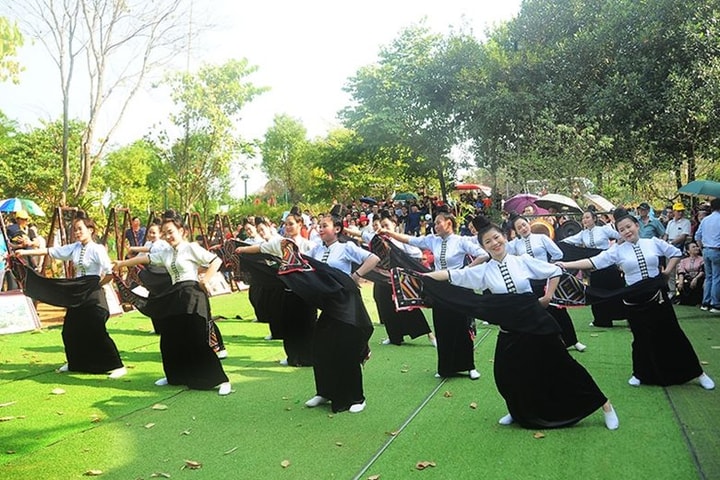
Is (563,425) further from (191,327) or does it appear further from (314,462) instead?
(191,327)

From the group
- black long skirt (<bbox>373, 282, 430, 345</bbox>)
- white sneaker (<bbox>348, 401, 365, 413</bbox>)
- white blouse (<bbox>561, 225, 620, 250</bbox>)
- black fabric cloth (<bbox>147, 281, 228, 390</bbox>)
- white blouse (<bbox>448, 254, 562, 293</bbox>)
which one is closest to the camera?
white blouse (<bbox>448, 254, 562, 293</bbox>)

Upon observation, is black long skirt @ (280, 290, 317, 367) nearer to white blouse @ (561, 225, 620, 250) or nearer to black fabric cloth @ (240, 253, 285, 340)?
black fabric cloth @ (240, 253, 285, 340)

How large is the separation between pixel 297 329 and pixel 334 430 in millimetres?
2629

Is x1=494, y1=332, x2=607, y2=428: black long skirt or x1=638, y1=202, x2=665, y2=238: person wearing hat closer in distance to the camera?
x1=494, y1=332, x2=607, y2=428: black long skirt

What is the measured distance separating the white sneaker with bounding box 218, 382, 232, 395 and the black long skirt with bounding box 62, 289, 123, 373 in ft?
5.14

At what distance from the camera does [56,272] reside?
13773mm

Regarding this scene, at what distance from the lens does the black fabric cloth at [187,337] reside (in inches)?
250

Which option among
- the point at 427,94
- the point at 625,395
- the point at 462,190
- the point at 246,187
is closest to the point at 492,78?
the point at 427,94

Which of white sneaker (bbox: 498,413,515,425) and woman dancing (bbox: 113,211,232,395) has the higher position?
woman dancing (bbox: 113,211,232,395)

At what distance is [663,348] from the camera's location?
5.92m

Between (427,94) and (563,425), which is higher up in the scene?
(427,94)

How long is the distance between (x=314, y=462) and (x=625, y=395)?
2.95m

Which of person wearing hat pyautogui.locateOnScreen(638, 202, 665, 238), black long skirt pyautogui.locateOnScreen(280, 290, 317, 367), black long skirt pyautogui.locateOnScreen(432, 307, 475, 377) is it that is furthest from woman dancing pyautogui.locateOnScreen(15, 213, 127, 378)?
person wearing hat pyautogui.locateOnScreen(638, 202, 665, 238)

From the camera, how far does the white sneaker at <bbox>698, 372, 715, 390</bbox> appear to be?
5.82m
